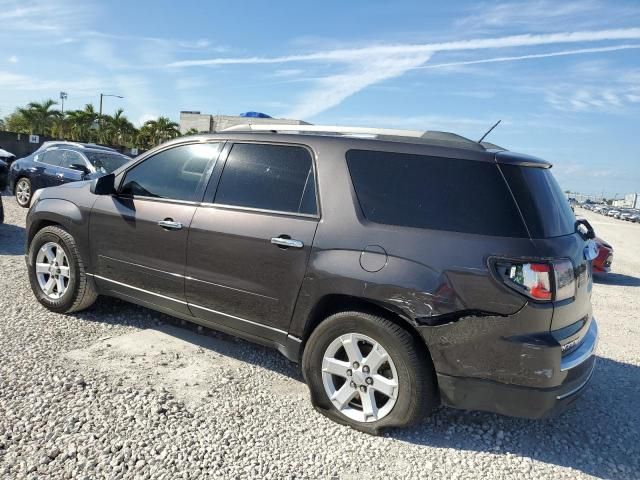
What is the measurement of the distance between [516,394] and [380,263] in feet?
3.40

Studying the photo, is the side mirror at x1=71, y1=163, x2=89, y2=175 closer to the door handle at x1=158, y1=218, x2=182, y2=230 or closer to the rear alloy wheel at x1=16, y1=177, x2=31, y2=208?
the rear alloy wheel at x1=16, y1=177, x2=31, y2=208

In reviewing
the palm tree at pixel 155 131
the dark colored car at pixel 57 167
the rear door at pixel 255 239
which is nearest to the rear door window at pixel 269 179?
the rear door at pixel 255 239

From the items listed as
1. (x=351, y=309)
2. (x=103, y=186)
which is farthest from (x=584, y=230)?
(x=103, y=186)

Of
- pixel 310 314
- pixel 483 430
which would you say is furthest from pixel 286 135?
pixel 483 430

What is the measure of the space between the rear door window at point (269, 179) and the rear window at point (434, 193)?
0.36 m

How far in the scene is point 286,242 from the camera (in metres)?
3.30

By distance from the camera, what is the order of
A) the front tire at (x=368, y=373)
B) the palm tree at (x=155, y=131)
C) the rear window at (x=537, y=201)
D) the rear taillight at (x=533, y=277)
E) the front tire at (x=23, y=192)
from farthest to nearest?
the palm tree at (x=155, y=131), the front tire at (x=23, y=192), the front tire at (x=368, y=373), the rear window at (x=537, y=201), the rear taillight at (x=533, y=277)

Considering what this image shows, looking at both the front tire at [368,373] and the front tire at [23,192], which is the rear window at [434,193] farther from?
the front tire at [23,192]

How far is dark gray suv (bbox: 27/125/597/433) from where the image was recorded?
9.07 ft

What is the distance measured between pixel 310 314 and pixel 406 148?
122 cm

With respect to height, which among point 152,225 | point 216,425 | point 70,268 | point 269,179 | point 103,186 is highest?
point 269,179

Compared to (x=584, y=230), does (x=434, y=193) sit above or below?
above

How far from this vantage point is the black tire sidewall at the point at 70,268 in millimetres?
4496

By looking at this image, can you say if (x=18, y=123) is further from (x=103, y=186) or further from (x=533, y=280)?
(x=533, y=280)
